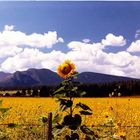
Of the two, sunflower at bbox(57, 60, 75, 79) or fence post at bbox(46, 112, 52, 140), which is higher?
sunflower at bbox(57, 60, 75, 79)

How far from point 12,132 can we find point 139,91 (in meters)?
59.2

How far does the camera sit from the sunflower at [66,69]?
747 cm

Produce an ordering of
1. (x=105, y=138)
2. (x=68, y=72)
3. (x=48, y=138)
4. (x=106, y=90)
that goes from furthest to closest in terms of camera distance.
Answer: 1. (x=106, y=90)
2. (x=105, y=138)
3. (x=68, y=72)
4. (x=48, y=138)

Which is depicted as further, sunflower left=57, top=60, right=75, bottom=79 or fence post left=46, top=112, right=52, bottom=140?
sunflower left=57, top=60, right=75, bottom=79

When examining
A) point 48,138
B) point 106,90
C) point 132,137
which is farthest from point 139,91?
point 48,138

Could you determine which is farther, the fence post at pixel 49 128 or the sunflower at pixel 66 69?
the sunflower at pixel 66 69

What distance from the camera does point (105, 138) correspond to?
822 cm

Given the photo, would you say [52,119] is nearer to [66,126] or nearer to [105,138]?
[66,126]

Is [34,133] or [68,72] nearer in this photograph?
[68,72]

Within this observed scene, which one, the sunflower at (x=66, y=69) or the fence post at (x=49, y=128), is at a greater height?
the sunflower at (x=66, y=69)

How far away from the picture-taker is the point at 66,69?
24.7ft

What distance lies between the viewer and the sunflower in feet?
24.5

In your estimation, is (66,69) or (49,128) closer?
(49,128)

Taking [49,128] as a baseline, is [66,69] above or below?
above
